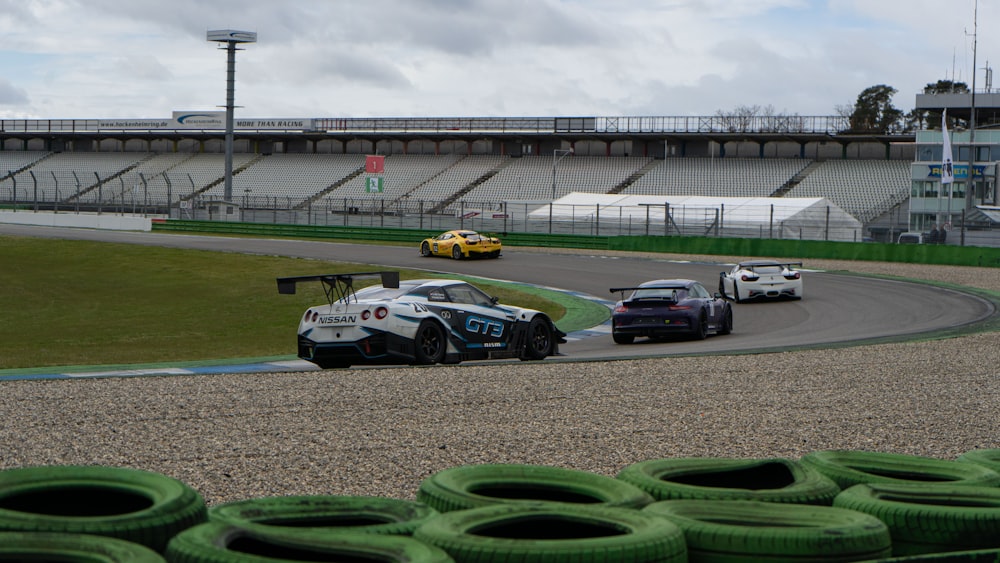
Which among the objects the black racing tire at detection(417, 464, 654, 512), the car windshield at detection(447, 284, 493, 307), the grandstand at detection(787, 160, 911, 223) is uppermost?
the grandstand at detection(787, 160, 911, 223)

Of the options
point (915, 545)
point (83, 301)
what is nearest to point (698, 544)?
point (915, 545)

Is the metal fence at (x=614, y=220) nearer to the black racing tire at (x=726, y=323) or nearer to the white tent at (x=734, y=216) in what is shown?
the white tent at (x=734, y=216)

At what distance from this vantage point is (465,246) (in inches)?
1559

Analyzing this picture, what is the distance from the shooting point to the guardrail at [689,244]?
37.1 metres

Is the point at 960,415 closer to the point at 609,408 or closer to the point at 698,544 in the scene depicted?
the point at 609,408

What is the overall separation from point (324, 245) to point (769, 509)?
44.4 metres

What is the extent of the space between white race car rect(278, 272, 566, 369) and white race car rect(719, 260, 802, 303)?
497 inches

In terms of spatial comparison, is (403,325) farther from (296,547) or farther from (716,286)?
(716,286)

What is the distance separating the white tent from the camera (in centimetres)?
4594

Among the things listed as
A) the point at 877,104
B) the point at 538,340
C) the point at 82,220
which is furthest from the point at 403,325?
the point at 877,104

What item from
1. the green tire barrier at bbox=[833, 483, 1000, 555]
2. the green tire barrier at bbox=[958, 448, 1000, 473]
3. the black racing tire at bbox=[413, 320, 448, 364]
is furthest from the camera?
the black racing tire at bbox=[413, 320, 448, 364]

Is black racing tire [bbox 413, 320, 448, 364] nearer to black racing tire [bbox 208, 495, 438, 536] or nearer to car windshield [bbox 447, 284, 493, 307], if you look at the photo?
car windshield [bbox 447, 284, 493, 307]

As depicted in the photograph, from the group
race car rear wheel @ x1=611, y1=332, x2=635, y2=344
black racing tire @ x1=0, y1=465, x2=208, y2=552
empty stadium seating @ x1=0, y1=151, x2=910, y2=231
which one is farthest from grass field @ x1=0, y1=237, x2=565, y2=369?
empty stadium seating @ x1=0, y1=151, x2=910, y2=231

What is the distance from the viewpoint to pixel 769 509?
3869mm
